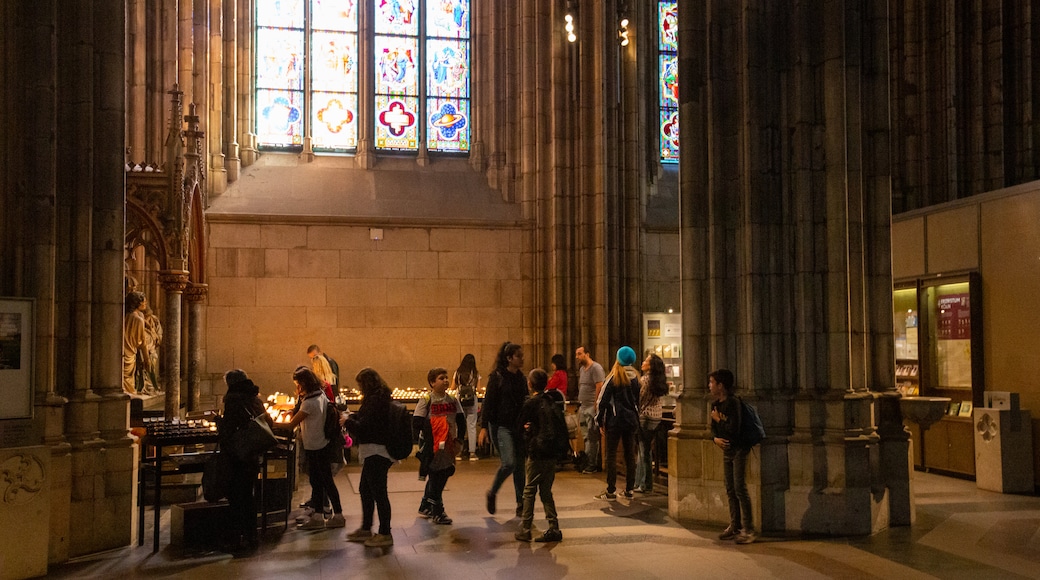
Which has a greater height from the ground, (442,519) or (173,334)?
(173,334)

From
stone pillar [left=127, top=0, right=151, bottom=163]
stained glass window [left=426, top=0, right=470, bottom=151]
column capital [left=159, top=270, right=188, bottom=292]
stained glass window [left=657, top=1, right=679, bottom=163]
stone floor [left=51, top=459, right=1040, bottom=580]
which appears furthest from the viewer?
stained glass window [left=657, top=1, right=679, bottom=163]

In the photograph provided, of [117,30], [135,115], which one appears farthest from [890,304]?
[135,115]

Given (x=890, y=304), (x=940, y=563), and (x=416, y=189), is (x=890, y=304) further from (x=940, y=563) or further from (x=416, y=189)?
(x=416, y=189)

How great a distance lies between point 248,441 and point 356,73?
11643mm

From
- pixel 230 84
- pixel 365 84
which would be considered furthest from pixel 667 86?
pixel 230 84

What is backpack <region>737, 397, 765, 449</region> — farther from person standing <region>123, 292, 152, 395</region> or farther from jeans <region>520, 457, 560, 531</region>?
person standing <region>123, 292, 152, 395</region>

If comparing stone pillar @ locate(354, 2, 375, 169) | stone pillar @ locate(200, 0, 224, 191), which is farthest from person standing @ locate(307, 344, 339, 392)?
stone pillar @ locate(354, 2, 375, 169)

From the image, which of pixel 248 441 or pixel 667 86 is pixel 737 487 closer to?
pixel 248 441

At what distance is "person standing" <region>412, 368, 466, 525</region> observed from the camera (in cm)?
875

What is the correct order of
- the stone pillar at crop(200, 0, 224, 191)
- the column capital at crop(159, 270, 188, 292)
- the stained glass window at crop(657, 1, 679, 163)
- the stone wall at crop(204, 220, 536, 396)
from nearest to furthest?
1. the column capital at crop(159, 270, 188, 292)
2. the stone wall at crop(204, 220, 536, 396)
3. the stone pillar at crop(200, 0, 224, 191)
4. the stained glass window at crop(657, 1, 679, 163)

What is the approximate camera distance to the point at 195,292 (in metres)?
13.2

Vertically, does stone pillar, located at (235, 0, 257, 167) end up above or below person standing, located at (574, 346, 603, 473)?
above

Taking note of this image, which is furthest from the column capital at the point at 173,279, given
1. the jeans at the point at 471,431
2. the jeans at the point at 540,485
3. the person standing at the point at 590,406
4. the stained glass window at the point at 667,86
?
the stained glass window at the point at 667,86

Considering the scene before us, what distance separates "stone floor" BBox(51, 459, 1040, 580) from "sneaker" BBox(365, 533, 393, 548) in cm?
10
